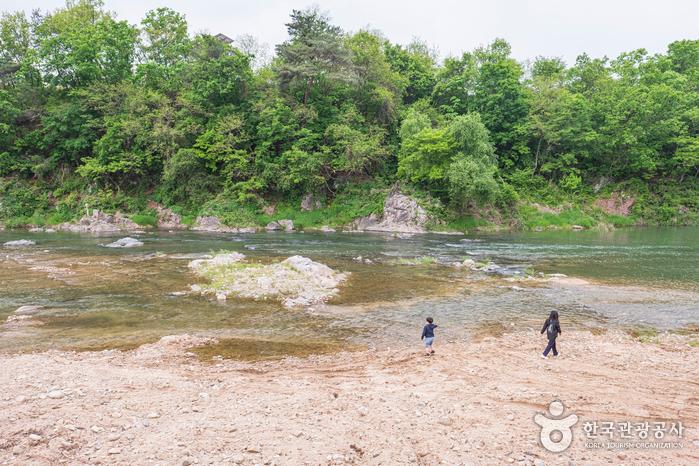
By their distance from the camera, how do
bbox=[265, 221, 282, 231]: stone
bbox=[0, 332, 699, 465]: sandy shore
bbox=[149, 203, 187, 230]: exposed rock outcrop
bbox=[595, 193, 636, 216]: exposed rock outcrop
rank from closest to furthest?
bbox=[0, 332, 699, 465]: sandy shore, bbox=[265, 221, 282, 231]: stone, bbox=[149, 203, 187, 230]: exposed rock outcrop, bbox=[595, 193, 636, 216]: exposed rock outcrop

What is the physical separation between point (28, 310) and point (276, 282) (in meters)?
9.44

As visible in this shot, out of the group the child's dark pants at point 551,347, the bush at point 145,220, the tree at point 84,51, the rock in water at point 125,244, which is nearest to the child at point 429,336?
the child's dark pants at point 551,347

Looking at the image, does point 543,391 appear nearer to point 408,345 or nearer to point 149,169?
point 408,345

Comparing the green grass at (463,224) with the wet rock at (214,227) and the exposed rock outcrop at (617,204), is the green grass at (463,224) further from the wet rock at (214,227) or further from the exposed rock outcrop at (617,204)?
the wet rock at (214,227)

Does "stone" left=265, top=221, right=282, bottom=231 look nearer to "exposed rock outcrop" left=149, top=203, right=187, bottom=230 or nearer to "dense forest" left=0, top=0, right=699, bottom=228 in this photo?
"dense forest" left=0, top=0, right=699, bottom=228

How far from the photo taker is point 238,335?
521 inches

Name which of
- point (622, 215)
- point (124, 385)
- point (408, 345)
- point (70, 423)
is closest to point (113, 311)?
point (124, 385)

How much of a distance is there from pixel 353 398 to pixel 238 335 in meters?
5.92

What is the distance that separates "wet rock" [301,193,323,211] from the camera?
5041cm

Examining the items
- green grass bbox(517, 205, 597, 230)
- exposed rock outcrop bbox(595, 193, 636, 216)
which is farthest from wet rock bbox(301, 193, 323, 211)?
exposed rock outcrop bbox(595, 193, 636, 216)

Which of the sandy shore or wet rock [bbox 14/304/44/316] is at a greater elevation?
the sandy shore

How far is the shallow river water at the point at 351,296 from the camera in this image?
1337 cm

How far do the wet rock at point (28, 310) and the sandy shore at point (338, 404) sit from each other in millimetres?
5348

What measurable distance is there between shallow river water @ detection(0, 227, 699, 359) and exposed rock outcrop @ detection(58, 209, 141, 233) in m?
13.2
